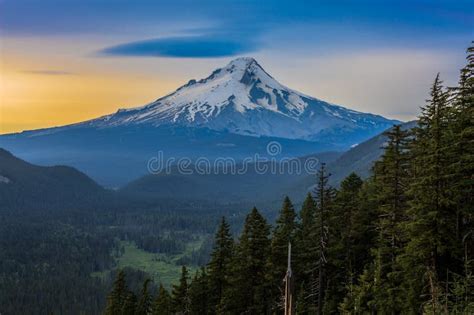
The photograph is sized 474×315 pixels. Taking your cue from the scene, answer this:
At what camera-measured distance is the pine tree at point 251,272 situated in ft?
136

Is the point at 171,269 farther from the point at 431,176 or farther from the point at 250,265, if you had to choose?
the point at 431,176

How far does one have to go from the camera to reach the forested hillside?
85.5 ft

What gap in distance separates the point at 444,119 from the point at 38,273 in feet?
457

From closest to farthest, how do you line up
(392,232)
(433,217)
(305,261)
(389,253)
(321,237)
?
1. (433,217)
2. (392,232)
3. (389,253)
4. (321,237)
5. (305,261)

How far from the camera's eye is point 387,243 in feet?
110

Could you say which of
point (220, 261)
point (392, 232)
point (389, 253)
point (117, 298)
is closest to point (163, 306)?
point (117, 298)

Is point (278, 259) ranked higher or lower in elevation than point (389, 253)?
lower

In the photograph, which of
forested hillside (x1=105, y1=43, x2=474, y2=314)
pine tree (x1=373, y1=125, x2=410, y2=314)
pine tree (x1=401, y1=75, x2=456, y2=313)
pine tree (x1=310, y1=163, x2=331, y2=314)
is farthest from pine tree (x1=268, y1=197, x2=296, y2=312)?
pine tree (x1=401, y1=75, x2=456, y2=313)

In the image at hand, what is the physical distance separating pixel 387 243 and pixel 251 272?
12491 mm

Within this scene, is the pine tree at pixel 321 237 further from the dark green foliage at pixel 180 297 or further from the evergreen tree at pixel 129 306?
the evergreen tree at pixel 129 306

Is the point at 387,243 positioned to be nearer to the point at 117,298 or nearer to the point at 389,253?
the point at 389,253

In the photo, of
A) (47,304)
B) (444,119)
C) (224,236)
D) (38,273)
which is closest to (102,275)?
(38,273)

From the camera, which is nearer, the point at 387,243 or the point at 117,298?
the point at 387,243

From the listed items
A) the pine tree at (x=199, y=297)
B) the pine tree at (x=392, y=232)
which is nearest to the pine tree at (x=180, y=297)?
the pine tree at (x=199, y=297)
